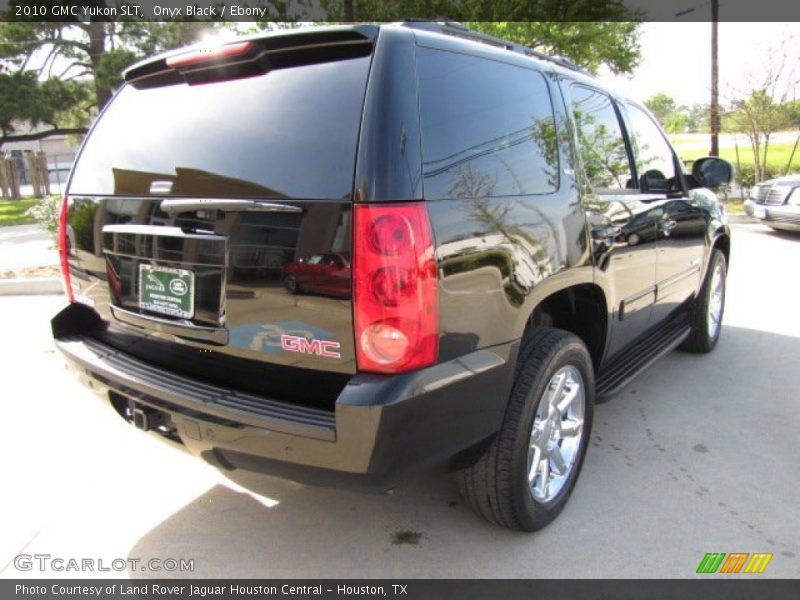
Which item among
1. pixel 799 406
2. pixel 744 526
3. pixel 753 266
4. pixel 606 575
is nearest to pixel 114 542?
pixel 606 575

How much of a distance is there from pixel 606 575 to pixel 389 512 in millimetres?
950

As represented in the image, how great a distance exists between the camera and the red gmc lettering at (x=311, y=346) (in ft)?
6.13

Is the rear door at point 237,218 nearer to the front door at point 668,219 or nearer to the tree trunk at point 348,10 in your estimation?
the front door at point 668,219

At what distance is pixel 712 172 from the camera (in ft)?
14.1

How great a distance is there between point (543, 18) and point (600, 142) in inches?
432

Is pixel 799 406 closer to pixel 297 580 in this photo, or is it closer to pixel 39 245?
pixel 297 580

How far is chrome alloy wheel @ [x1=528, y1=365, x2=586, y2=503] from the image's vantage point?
2.48 meters

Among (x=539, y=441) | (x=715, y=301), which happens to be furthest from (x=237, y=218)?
(x=715, y=301)

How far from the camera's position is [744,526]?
2572 millimetres

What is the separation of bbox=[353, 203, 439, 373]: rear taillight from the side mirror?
3360mm

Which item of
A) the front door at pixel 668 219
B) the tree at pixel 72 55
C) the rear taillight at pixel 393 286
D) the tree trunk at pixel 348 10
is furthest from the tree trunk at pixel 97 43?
the rear taillight at pixel 393 286

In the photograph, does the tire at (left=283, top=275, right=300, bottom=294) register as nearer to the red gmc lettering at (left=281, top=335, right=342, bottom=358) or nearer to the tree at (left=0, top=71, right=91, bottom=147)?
the red gmc lettering at (left=281, top=335, right=342, bottom=358)

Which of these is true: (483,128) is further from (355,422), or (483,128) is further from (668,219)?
(668,219)

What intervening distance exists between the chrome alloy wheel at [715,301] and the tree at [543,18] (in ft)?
25.9
